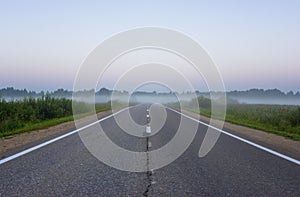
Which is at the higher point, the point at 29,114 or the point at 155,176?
the point at 29,114

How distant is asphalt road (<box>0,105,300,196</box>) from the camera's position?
460cm

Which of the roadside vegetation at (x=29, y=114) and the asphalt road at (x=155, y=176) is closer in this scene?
the asphalt road at (x=155, y=176)

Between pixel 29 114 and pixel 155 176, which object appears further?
pixel 29 114

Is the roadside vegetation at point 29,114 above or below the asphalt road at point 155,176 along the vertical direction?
above

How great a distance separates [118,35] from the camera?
8.33 metres

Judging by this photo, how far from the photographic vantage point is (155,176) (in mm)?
5496

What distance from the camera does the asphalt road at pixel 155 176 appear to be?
460cm

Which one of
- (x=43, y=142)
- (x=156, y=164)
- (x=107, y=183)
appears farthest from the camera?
(x=43, y=142)

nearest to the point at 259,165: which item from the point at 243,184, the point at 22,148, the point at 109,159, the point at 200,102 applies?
the point at 243,184

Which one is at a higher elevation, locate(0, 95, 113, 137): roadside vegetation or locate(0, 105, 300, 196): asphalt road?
locate(0, 95, 113, 137): roadside vegetation

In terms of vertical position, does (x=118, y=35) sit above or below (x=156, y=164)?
above

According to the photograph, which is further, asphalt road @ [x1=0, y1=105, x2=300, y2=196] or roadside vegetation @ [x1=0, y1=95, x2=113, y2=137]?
roadside vegetation @ [x1=0, y1=95, x2=113, y2=137]

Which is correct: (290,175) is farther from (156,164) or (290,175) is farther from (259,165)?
(156,164)

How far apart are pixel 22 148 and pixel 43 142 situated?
112 centimetres
